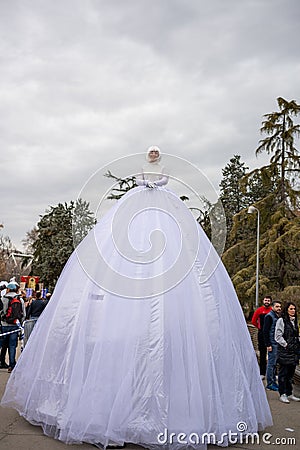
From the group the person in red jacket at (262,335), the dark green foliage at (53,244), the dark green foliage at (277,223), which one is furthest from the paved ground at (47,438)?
the dark green foliage at (53,244)

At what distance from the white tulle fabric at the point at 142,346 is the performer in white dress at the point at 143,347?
0.04 feet

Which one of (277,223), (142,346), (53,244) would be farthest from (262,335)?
(53,244)

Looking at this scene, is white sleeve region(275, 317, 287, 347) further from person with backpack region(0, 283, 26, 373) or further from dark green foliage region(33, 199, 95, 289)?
dark green foliage region(33, 199, 95, 289)

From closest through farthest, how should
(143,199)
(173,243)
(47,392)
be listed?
(47,392), (173,243), (143,199)

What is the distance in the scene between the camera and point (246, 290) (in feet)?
107

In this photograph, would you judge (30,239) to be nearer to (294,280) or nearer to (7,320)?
(294,280)

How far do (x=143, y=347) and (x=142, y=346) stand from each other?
2cm

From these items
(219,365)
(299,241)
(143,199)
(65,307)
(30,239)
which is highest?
(30,239)

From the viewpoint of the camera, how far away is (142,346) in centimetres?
599

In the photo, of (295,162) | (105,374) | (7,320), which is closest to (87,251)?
(105,374)

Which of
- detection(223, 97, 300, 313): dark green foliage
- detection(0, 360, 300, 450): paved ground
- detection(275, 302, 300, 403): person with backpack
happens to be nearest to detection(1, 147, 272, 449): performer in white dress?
detection(0, 360, 300, 450): paved ground

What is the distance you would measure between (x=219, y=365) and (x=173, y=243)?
155cm

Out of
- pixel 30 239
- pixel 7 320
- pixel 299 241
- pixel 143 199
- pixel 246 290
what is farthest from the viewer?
pixel 30 239

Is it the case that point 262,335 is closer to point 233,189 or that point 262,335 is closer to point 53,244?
point 53,244
